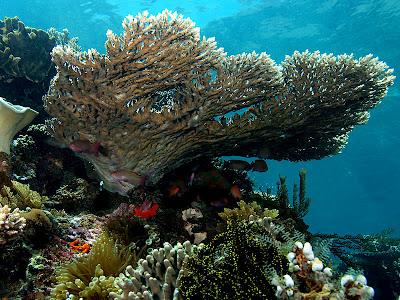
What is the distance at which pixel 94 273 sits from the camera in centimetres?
310

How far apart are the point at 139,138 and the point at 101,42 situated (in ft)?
133

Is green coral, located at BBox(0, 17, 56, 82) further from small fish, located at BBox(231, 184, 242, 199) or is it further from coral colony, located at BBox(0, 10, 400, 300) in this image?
small fish, located at BBox(231, 184, 242, 199)

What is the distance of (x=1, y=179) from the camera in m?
4.17

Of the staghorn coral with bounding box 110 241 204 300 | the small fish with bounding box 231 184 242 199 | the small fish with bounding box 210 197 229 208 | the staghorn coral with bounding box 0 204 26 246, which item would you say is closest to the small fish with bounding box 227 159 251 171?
the small fish with bounding box 231 184 242 199

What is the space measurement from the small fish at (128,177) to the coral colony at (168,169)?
2cm

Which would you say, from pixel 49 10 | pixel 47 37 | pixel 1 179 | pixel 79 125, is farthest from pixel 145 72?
pixel 49 10

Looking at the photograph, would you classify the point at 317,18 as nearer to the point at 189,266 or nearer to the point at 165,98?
the point at 165,98

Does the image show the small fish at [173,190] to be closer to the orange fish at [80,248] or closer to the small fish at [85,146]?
the small fish at [85,146]

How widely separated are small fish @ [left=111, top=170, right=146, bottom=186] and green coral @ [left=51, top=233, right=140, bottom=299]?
5.07 feet

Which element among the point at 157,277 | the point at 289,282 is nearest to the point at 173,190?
the point at 157,277

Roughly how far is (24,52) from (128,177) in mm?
4960

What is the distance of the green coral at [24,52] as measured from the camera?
23.1 feet

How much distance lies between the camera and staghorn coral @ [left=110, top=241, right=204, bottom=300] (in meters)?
2.60

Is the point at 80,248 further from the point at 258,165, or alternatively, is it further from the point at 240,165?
the point at 258,165
